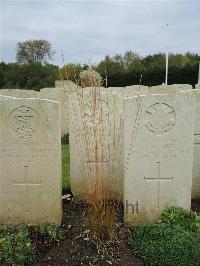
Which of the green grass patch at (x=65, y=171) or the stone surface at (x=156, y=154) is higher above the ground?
the stone surface at (x=156, y=154)

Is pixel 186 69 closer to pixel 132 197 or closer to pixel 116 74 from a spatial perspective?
pixel 116 74

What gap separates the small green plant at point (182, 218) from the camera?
4113mm

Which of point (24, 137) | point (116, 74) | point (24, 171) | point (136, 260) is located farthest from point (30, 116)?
point (116, 74)

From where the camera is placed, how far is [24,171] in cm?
430

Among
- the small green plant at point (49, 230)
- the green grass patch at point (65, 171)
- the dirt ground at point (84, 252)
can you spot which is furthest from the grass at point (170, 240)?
the green grass patch at point (65, 171)

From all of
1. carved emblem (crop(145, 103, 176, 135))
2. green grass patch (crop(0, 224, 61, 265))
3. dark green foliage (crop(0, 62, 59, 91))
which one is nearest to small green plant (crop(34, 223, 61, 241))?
green grass patch (crop(0, 224, 61, 265))

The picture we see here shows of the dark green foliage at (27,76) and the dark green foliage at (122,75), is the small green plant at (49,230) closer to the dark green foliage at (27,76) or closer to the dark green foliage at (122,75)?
the dark green foliage at (27,76)

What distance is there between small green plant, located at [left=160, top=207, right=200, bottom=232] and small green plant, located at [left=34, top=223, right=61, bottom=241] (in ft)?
3.89

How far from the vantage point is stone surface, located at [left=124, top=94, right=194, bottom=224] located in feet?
13.8

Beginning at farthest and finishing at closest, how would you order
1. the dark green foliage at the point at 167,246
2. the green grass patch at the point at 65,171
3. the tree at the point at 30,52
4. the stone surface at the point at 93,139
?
the tree at the point at 30,52 → the green grass patch at the point at 65,171 → the stone surface at the point at 93,139 → the dark green foliage at the point at 167,246

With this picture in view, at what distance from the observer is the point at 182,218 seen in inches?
166

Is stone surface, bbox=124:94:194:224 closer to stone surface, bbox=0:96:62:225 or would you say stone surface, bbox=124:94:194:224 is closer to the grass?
the grass

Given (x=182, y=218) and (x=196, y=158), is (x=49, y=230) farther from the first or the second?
(x=196, y=158)

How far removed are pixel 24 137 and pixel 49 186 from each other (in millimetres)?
641
